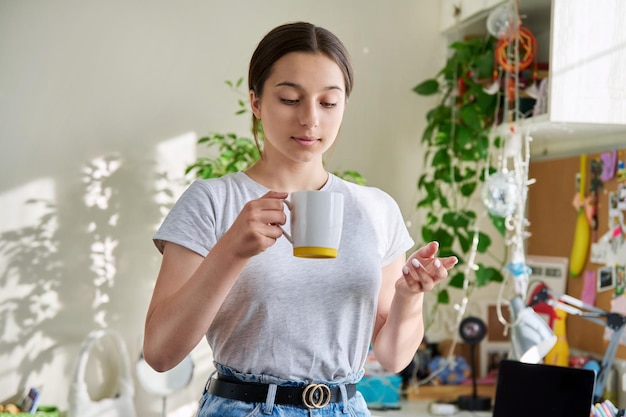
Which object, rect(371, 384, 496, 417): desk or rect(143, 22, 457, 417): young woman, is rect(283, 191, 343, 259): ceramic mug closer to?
rect(143, 22, 457, 417): young woman

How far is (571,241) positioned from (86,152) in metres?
1.61

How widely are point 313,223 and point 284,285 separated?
143mm

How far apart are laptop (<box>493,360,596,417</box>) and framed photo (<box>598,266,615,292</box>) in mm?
686

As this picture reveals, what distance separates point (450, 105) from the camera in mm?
2951

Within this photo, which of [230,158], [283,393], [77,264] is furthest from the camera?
[77,264]

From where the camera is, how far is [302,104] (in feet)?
3.71

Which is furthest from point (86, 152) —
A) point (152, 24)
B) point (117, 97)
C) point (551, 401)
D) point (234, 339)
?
point (234, 339)

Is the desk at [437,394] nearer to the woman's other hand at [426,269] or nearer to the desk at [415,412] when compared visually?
the desk at [415,412]

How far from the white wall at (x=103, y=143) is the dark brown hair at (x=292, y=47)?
1809mm

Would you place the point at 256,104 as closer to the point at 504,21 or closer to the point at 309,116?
the point at 309,116

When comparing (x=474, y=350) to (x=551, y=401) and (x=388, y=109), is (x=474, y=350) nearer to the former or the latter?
(x=388, y=109)

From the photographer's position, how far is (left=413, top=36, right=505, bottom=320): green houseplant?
2.76 m

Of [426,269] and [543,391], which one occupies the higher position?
[426,269]

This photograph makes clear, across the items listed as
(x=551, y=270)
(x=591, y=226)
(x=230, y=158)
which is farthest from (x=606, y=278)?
(x=230, y=158)
